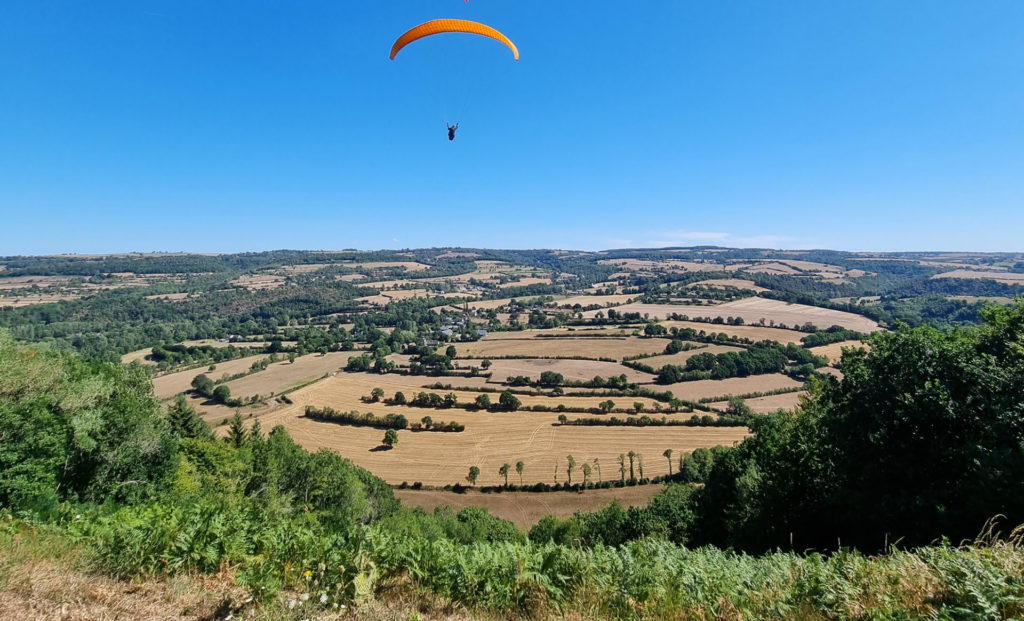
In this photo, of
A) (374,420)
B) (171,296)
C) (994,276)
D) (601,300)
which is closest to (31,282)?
(171,296)

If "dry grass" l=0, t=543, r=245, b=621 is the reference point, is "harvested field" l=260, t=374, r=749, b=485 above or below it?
below

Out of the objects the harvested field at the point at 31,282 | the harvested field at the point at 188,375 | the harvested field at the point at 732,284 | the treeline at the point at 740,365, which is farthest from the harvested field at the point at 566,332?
the harvested field at the point at 31,282

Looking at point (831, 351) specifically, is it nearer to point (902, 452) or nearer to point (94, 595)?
point (902, 452)

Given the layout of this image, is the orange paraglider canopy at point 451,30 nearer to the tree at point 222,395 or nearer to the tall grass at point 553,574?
the tall grass at point 553,574

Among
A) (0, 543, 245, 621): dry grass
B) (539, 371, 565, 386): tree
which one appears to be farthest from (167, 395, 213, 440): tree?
(539, 371, 565, 386): tree

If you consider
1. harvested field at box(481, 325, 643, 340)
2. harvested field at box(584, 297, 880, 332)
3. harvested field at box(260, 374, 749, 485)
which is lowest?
harvested field at box(260, 374, 749, 485)

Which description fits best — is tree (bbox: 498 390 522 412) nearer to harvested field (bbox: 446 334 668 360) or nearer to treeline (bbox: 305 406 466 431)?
treeline (bbox: 305 406 466 431)
